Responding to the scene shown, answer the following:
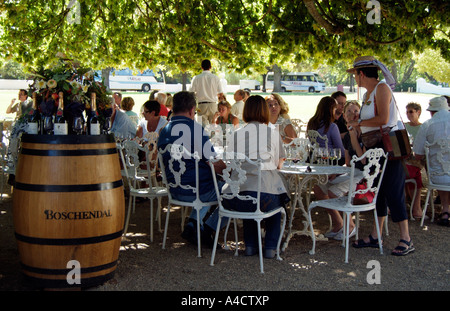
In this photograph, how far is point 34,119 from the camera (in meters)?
4.25

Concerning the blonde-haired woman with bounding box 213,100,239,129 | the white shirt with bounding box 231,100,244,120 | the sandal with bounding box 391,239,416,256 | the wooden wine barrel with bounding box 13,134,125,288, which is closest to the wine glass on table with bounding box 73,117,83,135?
the wooden wine barrel with bounding box 13,134,125,288

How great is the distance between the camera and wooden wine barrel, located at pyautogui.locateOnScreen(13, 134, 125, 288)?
3.82m

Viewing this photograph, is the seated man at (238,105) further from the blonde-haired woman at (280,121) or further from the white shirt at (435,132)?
the white shirt at (435,132)

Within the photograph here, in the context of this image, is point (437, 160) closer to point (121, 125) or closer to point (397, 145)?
point (397, 145)

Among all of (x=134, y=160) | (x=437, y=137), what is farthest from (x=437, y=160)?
(x=134, y=160)

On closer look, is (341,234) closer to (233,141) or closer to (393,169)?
(393,169)

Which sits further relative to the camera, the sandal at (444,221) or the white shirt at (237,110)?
the white shirt at (237,110)

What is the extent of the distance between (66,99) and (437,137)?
15.1ft

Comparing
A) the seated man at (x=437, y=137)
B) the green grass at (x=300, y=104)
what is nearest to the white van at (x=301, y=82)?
the green grass at (x=300, y=104)

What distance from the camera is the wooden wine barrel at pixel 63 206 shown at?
382cm

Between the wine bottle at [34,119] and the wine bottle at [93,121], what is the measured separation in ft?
1.37

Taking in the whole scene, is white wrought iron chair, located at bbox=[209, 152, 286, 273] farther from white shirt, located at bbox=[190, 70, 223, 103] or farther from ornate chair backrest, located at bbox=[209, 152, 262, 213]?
white shirt, located at bbox=[190, 70, 223, 103]
